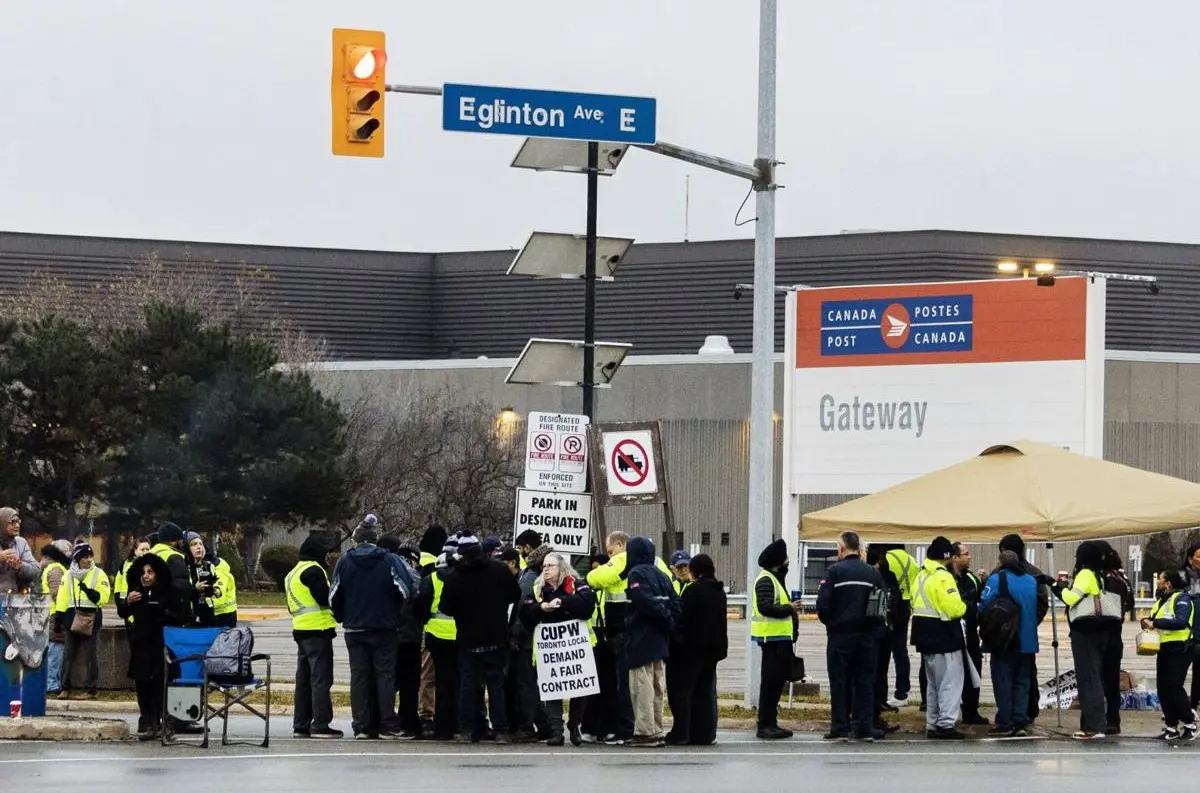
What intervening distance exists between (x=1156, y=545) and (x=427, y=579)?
47.0 meters

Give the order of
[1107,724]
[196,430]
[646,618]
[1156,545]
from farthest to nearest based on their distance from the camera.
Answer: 1. [1156,545]
2. [196,430]
3. [1107,724]
4. [646,618]

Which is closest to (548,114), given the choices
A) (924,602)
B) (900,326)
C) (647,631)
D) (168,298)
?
(647,631)

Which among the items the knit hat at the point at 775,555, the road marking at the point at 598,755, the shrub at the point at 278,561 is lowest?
the shrub at the point at 278,561

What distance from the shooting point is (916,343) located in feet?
115

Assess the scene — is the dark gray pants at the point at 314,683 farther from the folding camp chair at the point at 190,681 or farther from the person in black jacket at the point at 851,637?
the person in black jacket at the point at 851,637

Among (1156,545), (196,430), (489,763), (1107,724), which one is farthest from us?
(1156,545)

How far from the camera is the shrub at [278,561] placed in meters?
63.6

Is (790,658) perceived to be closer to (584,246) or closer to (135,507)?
(584,246)

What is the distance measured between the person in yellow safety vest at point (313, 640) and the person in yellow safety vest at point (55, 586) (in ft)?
13.9

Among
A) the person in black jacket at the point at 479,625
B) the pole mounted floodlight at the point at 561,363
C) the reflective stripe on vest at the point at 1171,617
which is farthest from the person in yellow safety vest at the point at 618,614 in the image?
the reflective stripe on vest at the point at 1171,617

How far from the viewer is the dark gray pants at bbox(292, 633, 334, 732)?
766 inches

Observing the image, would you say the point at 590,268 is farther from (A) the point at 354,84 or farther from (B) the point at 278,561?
(B) the point at 278,561

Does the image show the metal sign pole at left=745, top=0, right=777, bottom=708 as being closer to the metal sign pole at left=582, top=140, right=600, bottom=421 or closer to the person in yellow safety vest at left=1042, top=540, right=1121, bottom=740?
the metal sign pole at left=582, top=140, right=600, bottom=421

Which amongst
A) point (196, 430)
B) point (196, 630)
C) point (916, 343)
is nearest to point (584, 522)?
point (196, 630)
